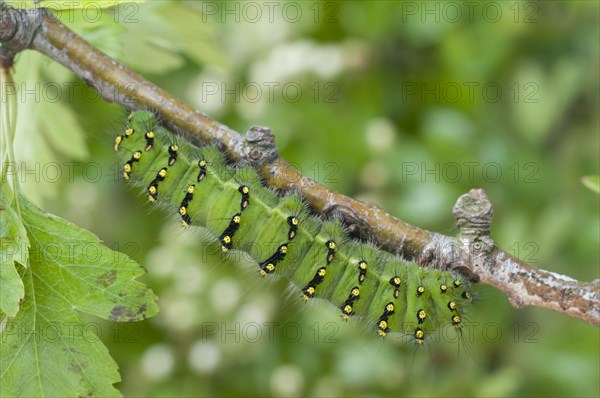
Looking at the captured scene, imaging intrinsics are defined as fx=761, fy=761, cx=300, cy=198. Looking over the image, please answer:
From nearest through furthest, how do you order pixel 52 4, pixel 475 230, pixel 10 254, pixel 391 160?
pixel 10 254, pixel 52 4, pixel 475 230, pixel 391 160

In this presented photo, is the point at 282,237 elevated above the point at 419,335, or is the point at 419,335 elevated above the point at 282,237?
the point at 282,237

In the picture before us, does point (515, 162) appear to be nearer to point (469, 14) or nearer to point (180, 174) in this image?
point (469, 14)

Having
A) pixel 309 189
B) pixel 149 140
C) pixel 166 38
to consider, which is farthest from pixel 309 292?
pixel 166 38

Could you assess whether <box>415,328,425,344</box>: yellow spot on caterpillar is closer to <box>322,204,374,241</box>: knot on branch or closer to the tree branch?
the tree branch

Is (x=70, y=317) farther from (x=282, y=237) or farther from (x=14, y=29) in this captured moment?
(x=14, y=29)

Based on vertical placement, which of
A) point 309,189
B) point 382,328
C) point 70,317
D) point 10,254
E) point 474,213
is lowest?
point 70,317

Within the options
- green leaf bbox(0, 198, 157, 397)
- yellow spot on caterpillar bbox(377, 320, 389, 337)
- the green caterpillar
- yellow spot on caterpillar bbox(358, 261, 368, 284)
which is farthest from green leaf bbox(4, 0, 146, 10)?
yellow spot on caterpillar bbox(377, 320, 389, 337)
